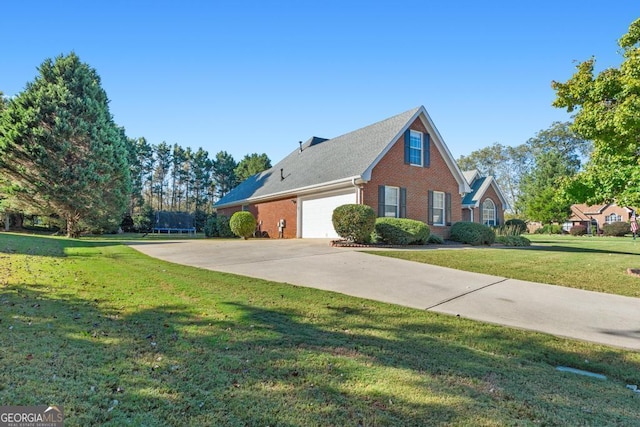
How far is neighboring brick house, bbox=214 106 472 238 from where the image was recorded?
1639 centimetres

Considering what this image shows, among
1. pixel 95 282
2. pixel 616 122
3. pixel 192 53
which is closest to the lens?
pixel 95 282

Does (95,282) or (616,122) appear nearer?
(95,282)

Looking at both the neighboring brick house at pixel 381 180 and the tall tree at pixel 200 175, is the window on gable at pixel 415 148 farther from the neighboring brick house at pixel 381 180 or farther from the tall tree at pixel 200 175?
the tall tree at pixel 200 175


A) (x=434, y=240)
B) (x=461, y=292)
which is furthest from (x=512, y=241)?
(x=461, y=292)

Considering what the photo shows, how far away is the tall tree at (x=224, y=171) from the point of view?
55.8 metres

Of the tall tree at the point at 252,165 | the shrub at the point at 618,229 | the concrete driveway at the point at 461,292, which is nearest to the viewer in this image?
the concrete driveway at the point at 461,292

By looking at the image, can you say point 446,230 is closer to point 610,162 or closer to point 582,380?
point 610,162

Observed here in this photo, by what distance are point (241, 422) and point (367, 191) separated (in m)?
14.1

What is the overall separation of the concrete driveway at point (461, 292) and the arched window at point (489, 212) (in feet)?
70.3

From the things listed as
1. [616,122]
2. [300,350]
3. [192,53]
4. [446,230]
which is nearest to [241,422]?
[300,350]

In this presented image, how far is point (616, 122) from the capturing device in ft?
28.3

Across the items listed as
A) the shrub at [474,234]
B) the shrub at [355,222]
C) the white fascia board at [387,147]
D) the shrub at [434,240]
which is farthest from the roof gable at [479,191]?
the shrub at [355,222]

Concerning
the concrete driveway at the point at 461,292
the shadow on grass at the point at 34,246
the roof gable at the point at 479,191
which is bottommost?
the concrete driveway at the point at 461,292

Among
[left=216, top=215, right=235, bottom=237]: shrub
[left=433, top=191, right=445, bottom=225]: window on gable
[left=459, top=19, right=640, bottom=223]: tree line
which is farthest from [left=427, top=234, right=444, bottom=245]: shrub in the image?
[left=216, top=215, right=235, bottom=237]: shrub
